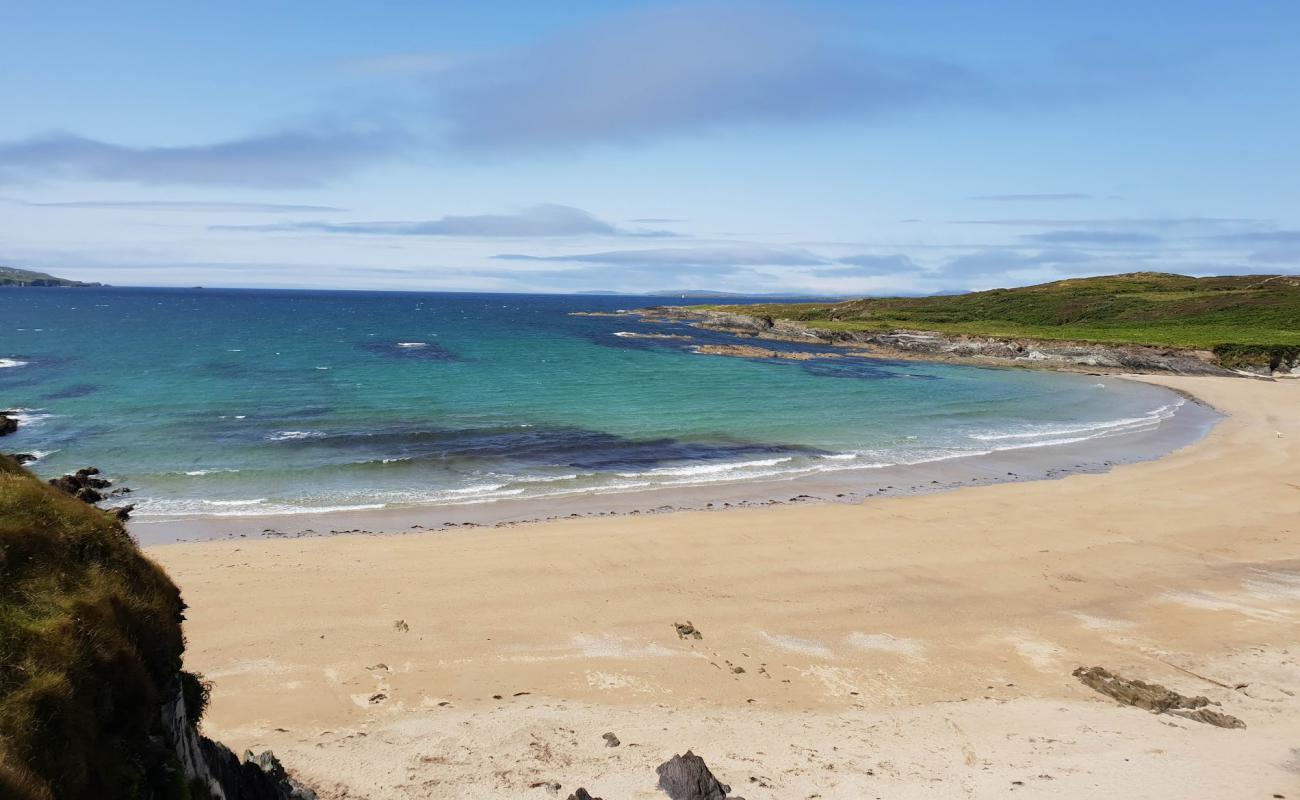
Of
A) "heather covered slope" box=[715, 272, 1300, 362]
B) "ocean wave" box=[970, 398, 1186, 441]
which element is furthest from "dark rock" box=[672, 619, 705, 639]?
"heather covered slope" box=[715, 272, 1300, 362]

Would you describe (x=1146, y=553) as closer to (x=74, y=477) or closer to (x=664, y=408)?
(x=664, y=408)

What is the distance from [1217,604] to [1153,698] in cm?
748

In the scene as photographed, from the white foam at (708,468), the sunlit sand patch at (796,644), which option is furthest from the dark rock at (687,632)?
the white foam at (708,468)

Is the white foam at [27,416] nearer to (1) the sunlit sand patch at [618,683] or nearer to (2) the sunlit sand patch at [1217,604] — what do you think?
(1) the sunlit sand patch at [618,683]

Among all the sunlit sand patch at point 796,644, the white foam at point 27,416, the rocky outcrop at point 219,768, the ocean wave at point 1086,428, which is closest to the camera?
the rocky outcrop at point 219,768

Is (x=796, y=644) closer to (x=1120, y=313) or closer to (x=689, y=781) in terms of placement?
(x=689, y=781)

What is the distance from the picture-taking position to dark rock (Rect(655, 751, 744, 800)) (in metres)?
11.2

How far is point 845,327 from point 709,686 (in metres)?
108

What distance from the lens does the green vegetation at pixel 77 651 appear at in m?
7.04

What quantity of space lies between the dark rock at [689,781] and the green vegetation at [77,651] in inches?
259

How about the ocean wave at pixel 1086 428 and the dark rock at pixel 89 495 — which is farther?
the ocean wave at pixel 1086 428

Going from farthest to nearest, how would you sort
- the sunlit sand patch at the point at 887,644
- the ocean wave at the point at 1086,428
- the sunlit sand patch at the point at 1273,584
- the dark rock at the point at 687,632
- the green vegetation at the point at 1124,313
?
the green vegetation at the point at 1124,313, the ocean wave at the point at 1086,428, the sunlit sand patch at the point at 1273,584, the dark rock at the point at 687,632, the sunlit sand patch at the point at 887,644

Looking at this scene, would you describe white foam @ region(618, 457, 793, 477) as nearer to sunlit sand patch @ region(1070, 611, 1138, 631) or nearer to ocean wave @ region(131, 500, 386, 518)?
ocean wave @ region(131, 500, 386, 518)

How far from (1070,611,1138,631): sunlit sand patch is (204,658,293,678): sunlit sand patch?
18944 millimetres
